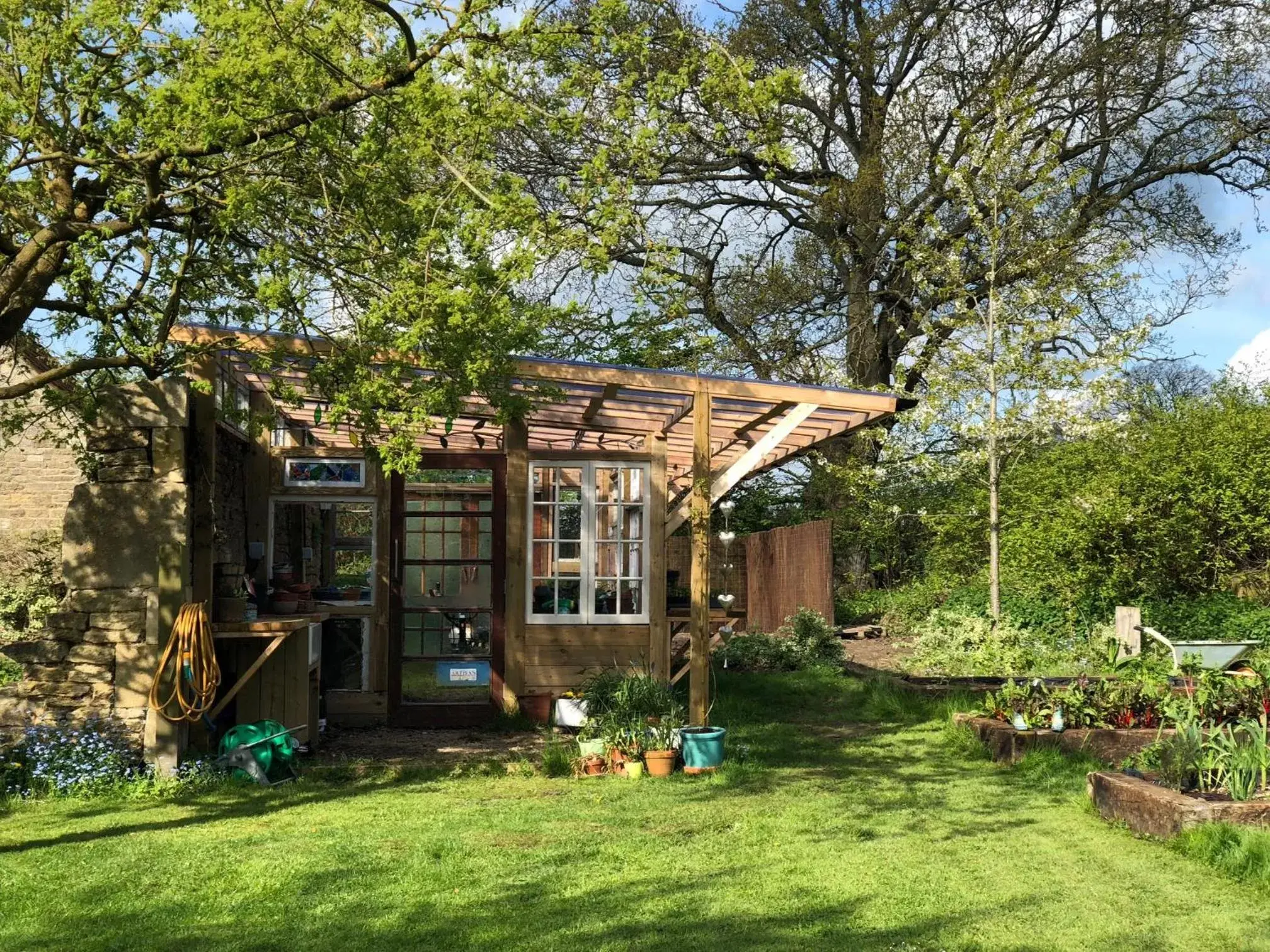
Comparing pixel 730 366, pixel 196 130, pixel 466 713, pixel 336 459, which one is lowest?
pixel 466 713

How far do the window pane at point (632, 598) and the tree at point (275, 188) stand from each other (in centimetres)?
358

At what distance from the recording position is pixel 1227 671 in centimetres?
804

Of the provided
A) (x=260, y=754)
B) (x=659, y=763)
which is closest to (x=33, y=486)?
(x=260, y=754)

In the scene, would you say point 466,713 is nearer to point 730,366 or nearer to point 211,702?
point 211,702

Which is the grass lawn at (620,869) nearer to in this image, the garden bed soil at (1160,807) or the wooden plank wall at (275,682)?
the garden bed soil at (1160,807)

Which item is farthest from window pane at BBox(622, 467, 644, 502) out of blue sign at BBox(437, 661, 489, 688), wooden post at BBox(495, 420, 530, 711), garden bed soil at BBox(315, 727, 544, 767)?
garden bed soil at BBox(315, 727, 544, 767)

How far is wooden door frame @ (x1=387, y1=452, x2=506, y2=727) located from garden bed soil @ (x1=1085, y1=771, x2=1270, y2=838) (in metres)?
5.53

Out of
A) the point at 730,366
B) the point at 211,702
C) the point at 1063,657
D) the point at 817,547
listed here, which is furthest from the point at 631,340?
the point at 211,702

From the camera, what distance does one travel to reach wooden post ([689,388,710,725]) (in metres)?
9.23

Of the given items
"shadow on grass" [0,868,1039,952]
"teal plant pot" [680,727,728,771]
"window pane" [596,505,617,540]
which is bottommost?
"shadow on grass" [0,868,1039,952]

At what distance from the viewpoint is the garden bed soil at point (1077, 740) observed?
27.3 feet

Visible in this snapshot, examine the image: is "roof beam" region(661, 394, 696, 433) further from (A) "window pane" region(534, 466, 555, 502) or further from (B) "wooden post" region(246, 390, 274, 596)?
(B) "wooden post" region(246, 390, 274, 596)

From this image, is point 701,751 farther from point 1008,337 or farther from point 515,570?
point 1008,337

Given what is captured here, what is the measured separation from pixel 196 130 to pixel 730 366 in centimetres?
1560
